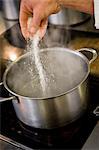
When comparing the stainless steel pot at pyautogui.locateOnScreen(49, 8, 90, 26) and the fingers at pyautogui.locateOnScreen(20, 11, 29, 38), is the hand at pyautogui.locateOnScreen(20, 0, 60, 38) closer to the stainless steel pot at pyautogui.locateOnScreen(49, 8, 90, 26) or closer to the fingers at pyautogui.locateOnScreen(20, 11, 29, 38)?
the fingers at pyautogui.locateOnScreen(20, 11, 29, 38)

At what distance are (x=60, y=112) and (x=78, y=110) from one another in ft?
0.19

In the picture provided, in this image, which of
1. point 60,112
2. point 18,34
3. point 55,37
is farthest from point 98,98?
point 18,34

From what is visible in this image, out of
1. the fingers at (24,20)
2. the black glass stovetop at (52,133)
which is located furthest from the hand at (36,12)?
the black glass stovetop at (52,133)

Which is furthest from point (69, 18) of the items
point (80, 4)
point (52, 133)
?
point (52, 133)

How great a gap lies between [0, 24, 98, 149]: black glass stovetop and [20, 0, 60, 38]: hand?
0.84 feet

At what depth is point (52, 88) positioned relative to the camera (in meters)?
0.79

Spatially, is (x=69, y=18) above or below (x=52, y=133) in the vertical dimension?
above

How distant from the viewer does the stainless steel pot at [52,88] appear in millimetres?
688

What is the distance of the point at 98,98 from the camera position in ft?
2.71

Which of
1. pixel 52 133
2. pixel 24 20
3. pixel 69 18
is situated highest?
pixel 24 20

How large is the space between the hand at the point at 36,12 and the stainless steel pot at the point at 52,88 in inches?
3.4

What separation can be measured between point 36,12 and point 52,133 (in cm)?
33

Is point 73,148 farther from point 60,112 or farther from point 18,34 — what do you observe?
point 18,34

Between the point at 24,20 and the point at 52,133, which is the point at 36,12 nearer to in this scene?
the point at 24,20
